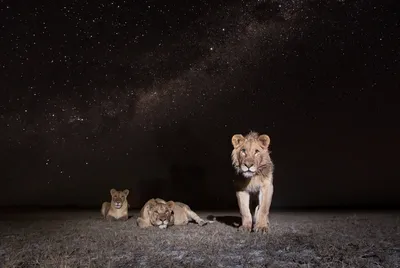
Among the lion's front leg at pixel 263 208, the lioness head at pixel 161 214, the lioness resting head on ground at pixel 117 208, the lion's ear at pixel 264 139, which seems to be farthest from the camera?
the lioness resting head on ground at pixel 117 208

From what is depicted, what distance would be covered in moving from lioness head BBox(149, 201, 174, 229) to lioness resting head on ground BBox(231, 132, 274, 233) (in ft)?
5.88

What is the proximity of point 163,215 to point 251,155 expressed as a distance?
99.7 inches

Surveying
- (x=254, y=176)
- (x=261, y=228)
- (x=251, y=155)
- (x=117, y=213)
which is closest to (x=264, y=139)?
(x=251, y=155)

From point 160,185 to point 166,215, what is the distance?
20468 millimetres

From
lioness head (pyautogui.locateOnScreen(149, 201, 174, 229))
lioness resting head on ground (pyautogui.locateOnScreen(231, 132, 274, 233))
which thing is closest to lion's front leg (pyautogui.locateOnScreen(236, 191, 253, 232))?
lioness resting head on ground (pyautogui.locateOnScreen(231, 132, 274, 233))

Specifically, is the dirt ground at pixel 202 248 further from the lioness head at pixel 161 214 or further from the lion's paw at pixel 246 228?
the lioness head at pixel 161 214

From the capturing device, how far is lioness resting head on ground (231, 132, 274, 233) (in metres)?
9.38

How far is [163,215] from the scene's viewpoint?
10555mm

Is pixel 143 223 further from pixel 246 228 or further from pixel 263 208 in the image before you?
pixel 263 208

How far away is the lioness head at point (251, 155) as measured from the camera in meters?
9.22

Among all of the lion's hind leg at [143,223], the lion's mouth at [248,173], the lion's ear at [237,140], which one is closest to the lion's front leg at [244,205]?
the lion's mouth at [248,173]

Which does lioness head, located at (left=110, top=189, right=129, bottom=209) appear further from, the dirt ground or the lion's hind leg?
the dirt ground

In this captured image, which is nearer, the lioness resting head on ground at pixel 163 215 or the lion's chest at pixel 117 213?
the lioness resting head on ground at pixel 163 215

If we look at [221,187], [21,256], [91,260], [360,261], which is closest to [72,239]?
[21,256]
